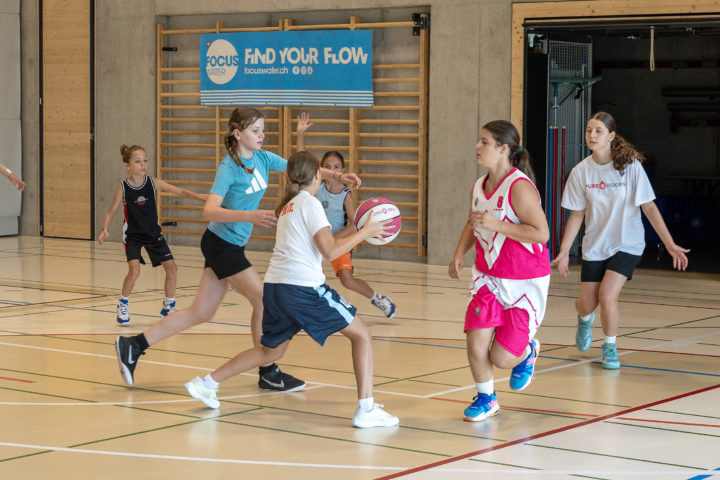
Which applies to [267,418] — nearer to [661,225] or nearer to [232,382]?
[232,382]

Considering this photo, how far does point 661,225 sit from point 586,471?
281 cm

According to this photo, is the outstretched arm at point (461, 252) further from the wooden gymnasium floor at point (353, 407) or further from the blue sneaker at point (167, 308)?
the blue sneaker at point (167, 308)

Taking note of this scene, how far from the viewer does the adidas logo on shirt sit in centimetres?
627

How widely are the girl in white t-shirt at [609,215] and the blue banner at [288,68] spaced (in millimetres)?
7305

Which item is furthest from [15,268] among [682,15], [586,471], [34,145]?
[586,471]

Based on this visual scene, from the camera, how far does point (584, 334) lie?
752 centimetres

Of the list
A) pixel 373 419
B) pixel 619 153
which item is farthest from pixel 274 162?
pixel 619 153

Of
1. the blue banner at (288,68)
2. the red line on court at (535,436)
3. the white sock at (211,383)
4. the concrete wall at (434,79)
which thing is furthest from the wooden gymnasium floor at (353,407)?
the blue banner at (288,68)

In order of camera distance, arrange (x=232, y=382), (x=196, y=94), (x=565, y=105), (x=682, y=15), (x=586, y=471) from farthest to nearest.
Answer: (x=196, y=94)
(x=565, y=105)
(x=682, y=15)
(x=232, y=382)
(x=586, y=471)

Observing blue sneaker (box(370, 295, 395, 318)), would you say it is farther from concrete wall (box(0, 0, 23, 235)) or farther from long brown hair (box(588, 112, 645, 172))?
concrete wall (box(0, 0, 23, 235))

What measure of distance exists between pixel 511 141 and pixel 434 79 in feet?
27.0

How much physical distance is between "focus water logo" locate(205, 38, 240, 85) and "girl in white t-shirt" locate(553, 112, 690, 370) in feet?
29.3

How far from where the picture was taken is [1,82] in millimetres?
17219

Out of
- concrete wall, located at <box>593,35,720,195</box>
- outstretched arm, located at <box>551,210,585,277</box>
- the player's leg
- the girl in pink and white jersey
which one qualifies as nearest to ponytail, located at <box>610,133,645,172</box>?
outstretched arm, located at <box>551,210,585,277</box>
